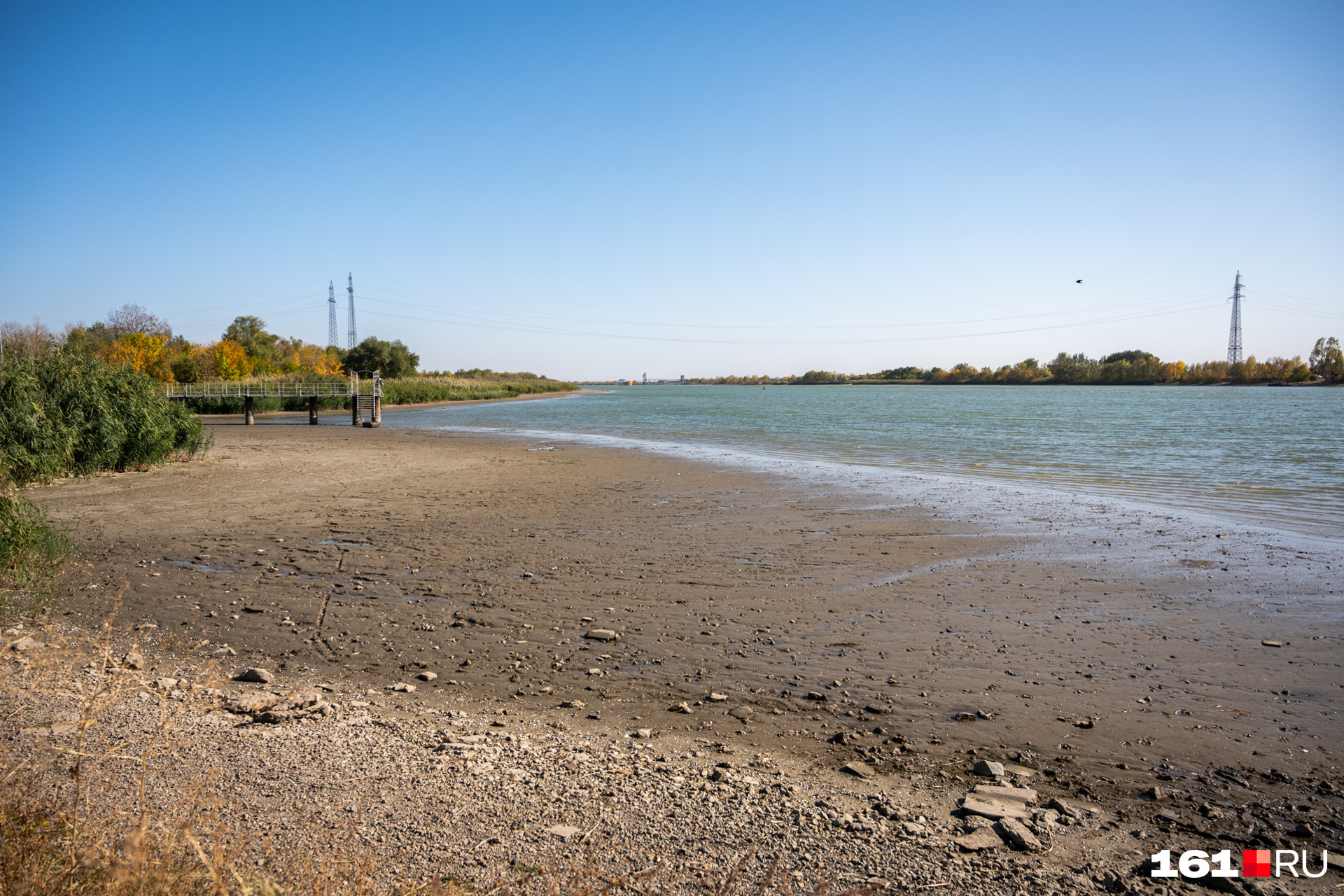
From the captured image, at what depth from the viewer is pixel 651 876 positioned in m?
3.19

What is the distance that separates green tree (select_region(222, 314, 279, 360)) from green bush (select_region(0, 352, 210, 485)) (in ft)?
286

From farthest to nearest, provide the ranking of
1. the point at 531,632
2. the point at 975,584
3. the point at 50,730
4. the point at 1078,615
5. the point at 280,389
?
1. the point at 280,389
2. the point at 975,584
3. the point at 1078,615
4. the point at 531,632
5. the point at 50,730

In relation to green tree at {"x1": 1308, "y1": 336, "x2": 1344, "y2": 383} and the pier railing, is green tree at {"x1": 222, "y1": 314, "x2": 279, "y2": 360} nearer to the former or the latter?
the pier railing

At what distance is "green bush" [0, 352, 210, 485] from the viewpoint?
16609mm

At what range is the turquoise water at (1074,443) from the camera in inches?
663

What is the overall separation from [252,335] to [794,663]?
114 m

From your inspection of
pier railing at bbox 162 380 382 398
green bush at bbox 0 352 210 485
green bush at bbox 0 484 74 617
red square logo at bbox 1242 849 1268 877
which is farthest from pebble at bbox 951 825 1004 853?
pier railing at bbox 162 380 382 398

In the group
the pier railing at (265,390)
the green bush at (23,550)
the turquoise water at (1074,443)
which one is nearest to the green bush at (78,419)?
the green bush at (23,550)

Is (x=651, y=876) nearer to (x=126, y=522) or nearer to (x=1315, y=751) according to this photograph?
(x=1315, y=751)

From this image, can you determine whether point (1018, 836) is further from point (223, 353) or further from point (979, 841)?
point (223, 353)

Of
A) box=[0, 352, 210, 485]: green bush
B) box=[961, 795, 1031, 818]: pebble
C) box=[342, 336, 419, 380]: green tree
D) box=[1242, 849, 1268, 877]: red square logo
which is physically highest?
box=[342, 336, 419, 380]: green tree

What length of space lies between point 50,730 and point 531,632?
3.69 meters

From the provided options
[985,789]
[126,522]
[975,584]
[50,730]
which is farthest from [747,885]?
[126,522]

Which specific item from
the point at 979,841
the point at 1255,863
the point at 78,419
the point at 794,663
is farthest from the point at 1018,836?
the point at 78,419
